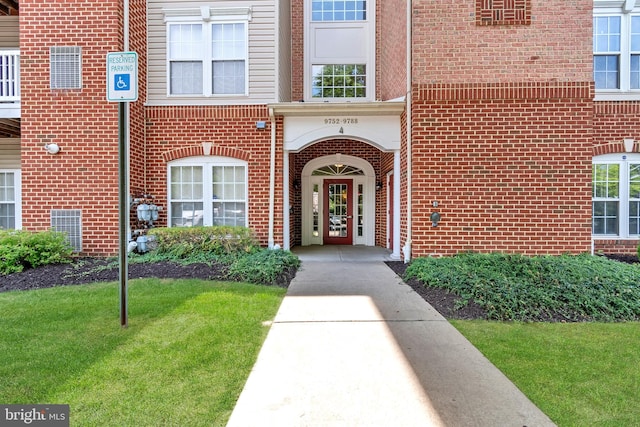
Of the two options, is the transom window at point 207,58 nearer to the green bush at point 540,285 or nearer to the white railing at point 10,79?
the white railing at point 10,79

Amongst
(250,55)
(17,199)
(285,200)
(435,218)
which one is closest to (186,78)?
(250,55)

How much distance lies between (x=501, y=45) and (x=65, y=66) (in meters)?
9.18

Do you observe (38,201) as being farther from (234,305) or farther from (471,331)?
(471,331)

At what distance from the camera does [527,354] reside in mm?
3229

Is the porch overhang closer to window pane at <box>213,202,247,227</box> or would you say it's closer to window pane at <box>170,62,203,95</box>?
window pane at <box>213,202,247,227</box>

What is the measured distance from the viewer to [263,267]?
6.04 metres

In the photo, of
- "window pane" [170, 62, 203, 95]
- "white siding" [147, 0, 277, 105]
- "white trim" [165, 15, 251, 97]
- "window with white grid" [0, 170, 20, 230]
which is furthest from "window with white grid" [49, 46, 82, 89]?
"window with white grid" [0, 170, 20, 230]

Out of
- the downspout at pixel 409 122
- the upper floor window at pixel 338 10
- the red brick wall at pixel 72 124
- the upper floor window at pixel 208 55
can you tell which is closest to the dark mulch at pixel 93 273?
the red brick wall at pixel 72 124

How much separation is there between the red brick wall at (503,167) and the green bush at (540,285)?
3.00 ft

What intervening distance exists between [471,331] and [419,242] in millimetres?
3414

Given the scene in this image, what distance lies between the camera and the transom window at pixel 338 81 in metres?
10.9

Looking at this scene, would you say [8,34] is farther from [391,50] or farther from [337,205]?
[337,205]

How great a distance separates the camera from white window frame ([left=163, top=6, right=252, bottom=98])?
8.38 m

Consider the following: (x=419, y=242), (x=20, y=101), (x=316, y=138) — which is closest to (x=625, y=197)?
(x=419, y=242)
